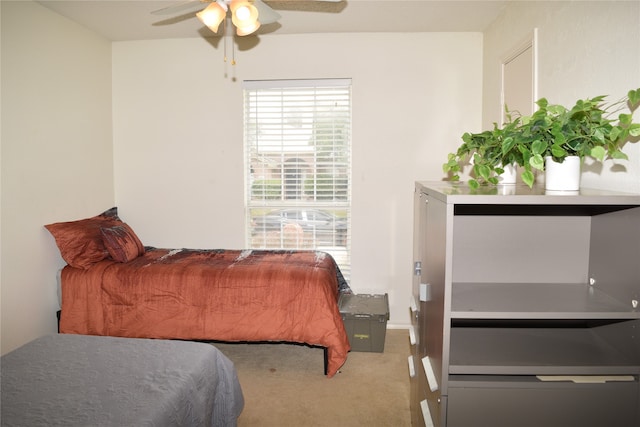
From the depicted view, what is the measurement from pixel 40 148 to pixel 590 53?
3647 millimetres

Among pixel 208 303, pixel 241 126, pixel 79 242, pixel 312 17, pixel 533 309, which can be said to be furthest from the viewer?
pixel 241 126

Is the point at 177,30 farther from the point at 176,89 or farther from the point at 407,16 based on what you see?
the point at 407,16

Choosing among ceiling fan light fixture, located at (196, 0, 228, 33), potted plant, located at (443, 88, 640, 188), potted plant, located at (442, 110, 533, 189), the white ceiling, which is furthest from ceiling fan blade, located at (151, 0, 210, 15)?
potted plant, located at (443, 88, 640, 188)

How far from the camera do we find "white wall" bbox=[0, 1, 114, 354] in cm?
303

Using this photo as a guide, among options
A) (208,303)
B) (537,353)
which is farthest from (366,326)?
(537,353)

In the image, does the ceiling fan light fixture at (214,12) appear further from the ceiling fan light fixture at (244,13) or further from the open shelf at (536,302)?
the open shelf at (536,302)

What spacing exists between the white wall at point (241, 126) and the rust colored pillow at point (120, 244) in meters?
0.60

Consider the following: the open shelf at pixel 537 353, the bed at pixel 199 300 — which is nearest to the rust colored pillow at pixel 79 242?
the bed at pixel 199 300

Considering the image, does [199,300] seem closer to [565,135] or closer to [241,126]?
[241,126]

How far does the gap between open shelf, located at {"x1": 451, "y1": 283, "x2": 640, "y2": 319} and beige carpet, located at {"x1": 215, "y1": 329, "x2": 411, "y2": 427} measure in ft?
4.29

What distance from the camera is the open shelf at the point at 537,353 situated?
1.38 meters

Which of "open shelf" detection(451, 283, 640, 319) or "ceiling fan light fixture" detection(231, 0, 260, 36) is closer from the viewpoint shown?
"open shelf" detection(451, 283, 640, 319)

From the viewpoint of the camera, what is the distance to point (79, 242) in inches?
134

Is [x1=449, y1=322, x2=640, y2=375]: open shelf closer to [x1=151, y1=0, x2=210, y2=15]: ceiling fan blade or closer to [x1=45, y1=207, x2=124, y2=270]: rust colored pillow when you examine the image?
[x1=151, y1=0, x2=210, y2=15]: ceiling fan blade
